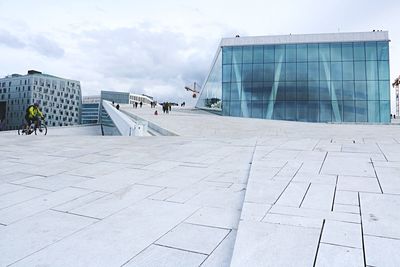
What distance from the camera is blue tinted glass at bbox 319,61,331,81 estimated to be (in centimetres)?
3834

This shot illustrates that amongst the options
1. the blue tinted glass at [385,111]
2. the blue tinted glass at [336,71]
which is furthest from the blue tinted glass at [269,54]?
the blue tinted glass at [385,111]

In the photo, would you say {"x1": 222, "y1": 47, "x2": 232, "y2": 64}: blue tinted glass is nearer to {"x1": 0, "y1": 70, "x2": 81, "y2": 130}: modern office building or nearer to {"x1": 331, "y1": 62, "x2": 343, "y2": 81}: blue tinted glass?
{"x1": 331, "y1": 62, "x2": 343, "y2": 81}: blue tinted glass

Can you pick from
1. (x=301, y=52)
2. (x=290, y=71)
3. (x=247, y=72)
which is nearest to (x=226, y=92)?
(x=247, y=72)

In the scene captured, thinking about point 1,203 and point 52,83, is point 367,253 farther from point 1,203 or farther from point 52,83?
point 52,83

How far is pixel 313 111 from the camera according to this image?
38.3 metres

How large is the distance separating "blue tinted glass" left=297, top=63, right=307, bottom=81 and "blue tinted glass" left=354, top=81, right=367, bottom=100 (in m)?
6.18

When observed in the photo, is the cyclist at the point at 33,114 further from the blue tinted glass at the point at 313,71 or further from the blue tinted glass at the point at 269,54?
the blue tinted glass at the point at 313,71

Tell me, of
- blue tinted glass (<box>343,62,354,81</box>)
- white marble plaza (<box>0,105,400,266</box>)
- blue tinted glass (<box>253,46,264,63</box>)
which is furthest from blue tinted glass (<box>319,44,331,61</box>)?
white marble plaza (<box>0,105,400,266</box>)

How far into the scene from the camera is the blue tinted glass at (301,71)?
39062 millimetres

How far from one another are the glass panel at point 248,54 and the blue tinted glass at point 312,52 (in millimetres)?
7319

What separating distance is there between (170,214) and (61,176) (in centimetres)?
322

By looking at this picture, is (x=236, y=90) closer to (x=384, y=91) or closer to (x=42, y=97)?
(x=384, y=91)

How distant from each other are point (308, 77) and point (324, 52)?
12.3 ft

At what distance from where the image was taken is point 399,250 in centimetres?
267
